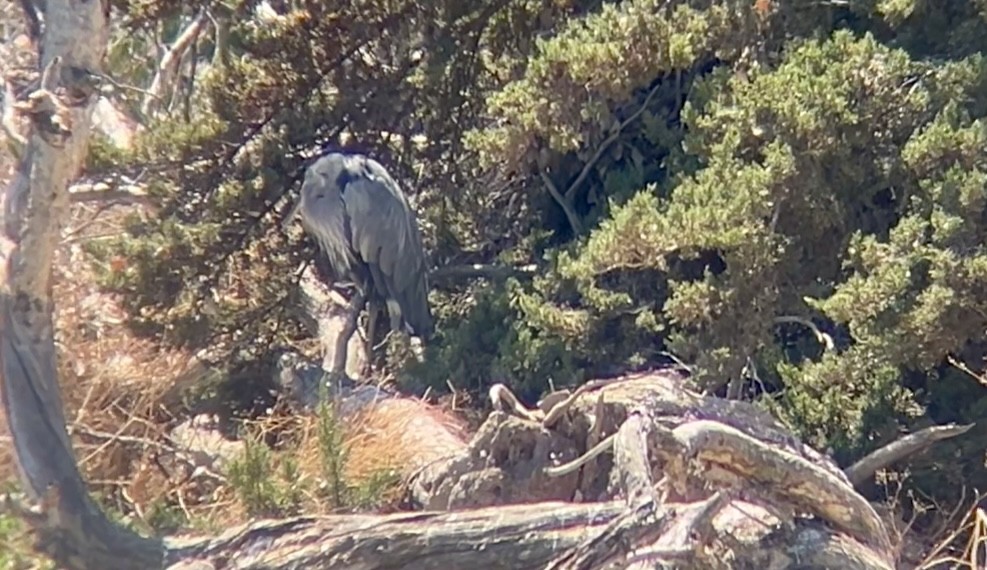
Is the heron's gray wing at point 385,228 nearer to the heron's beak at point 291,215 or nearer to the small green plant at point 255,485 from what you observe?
the heron's beak at point 291,215

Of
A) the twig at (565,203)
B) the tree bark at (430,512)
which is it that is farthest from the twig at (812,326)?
the twig at (565,203)

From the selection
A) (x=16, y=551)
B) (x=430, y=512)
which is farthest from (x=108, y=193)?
(x=430, y=512)

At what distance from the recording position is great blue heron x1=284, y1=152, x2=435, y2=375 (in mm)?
6895

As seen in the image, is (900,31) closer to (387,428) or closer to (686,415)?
(686,415)

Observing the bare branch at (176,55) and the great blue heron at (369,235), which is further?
the bare branch at (176,55)

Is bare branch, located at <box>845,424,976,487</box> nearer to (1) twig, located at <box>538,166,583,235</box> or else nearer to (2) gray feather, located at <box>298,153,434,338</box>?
(1) twig, located at <box>538,166,583,235</box>

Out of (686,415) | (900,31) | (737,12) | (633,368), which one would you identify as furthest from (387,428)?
(900,31)

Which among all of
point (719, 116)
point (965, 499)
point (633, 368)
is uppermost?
point (719, 116)

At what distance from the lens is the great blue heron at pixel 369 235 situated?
6.89 m

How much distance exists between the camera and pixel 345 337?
267 inches

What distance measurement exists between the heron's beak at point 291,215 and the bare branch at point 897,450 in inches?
125

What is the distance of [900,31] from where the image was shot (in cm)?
577

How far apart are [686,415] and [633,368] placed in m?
1.51

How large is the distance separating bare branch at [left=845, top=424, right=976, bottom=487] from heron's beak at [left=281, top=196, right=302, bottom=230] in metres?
3.16
